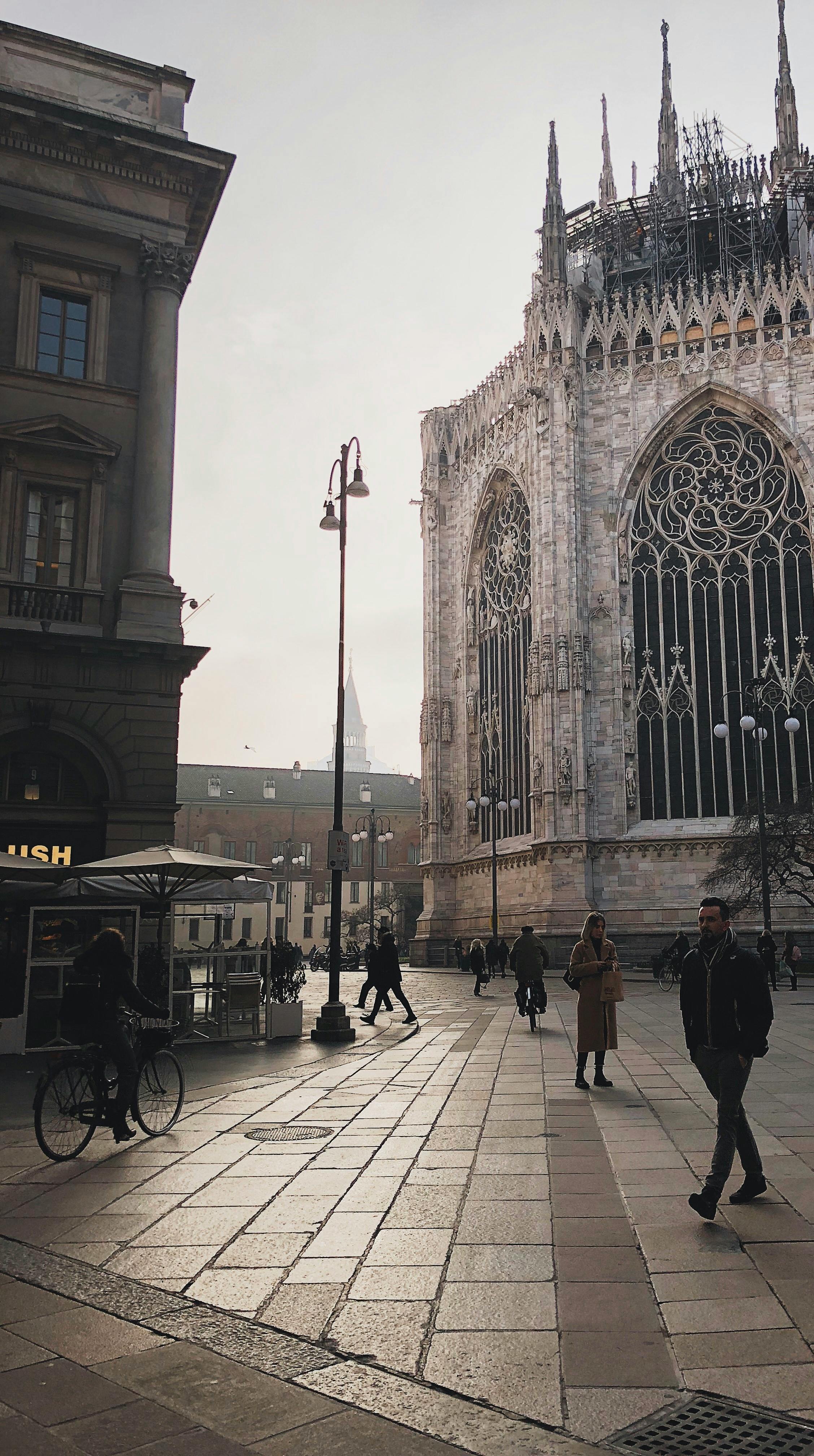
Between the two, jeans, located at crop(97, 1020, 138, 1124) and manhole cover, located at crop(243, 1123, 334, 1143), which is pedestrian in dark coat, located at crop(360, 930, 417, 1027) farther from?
jeans, located at crop(97, 1020, 138, 1124)

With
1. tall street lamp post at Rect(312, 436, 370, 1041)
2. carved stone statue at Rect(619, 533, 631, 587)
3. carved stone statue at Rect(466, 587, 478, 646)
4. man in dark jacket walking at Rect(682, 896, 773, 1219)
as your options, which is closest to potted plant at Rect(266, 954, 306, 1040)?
tall street lamp post at Rect(312, 436, 370, 1041)

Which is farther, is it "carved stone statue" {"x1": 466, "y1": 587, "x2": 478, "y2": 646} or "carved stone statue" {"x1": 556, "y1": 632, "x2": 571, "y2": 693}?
"carved stone statue" {"x1": 466, "y1": 587, "x2": 478, "y2": 646}

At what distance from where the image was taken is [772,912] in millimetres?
36250

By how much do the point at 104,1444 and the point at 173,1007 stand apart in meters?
12.5

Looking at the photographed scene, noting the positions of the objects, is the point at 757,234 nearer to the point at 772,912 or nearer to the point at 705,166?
the point at 705,166

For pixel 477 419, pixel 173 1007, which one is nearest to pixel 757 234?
pixel 477 419

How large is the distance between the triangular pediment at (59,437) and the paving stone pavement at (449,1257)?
1335cm

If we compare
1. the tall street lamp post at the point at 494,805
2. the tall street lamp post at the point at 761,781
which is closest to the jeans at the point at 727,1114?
the tall street lamp post at the point at 761,781

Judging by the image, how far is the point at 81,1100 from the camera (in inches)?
310

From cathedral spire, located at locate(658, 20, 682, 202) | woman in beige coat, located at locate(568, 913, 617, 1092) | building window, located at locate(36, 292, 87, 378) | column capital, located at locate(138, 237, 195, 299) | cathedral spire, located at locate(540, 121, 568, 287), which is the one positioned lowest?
woman in beige coat, located at locate(568, 913, 617, 1092)

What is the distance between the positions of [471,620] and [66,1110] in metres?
41.5

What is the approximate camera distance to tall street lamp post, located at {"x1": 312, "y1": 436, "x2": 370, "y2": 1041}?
15438mm

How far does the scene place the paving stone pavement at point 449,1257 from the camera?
13.0 ft

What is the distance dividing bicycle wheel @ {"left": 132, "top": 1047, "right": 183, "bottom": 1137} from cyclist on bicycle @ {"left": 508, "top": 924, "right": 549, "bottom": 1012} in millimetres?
8315
